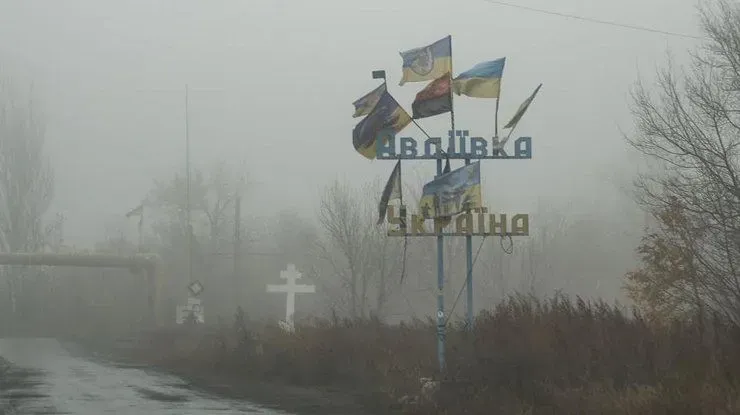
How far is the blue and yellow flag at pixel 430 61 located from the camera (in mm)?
16844

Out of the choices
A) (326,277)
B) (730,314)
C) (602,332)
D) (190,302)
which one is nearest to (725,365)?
(730,314)

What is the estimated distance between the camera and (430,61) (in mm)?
16906

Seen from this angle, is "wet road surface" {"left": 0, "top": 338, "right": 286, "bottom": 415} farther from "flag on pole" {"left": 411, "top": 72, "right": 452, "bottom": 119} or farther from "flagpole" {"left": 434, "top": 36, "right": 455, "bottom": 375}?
"flag on pole" {"left": 411, "top": 72, "right": 452, "bottom": 119}

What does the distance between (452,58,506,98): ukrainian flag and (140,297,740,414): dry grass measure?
A: 4270mm

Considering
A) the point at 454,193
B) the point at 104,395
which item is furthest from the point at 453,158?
the point at 104,395

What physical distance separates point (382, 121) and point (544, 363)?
19.0ft

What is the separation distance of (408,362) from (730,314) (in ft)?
24.8

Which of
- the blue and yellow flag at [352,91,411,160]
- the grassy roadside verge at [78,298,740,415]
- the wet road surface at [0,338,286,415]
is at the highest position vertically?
the blue and yellow flag at [352,91,411,160]

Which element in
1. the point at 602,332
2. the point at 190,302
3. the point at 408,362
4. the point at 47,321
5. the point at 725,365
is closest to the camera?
the point at 725,365

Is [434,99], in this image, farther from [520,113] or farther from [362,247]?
[362,247]

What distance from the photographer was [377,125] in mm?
17297

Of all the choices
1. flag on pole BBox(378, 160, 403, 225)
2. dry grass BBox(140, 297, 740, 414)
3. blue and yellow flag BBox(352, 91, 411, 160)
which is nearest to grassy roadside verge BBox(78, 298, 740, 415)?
dry grass BBox(140, 297, 740, 414)

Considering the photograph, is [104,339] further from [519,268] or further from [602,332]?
[602,332]

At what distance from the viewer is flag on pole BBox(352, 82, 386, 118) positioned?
17438 mm
